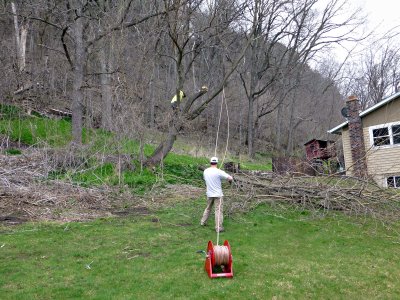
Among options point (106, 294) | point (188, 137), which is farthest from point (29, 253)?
point (188, 137)

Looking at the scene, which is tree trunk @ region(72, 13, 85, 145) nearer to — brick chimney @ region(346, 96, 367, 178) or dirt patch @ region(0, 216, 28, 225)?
dirt patch @ region(0, 216, 28, 225)

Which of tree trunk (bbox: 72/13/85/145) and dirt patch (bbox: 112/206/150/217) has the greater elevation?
tree trunk (bbox: 72/13/85/145)

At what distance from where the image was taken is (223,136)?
36.5 m

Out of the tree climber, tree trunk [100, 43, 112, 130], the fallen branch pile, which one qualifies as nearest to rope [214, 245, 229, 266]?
the fallen branch pile

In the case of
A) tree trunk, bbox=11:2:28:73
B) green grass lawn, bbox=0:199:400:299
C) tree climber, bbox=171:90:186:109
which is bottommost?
green grass lawn, bbox=0:199:400:299

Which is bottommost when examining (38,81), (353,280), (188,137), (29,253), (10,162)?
(353,280)

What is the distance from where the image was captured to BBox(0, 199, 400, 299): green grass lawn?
6.15 meters

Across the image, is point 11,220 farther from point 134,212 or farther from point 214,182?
point 214,182

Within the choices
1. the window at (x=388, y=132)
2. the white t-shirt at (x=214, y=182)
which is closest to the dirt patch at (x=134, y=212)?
the white t-shirt at (x=214, y=182)

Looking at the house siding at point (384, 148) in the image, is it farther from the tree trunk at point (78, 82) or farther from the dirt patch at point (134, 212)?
the tree trunk at point (78, 82)

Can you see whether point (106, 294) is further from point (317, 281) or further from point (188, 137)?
point (188, 137)

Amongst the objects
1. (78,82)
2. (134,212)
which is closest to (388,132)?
(134,212)

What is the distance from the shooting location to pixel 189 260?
744cm

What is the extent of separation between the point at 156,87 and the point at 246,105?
1149 cm
